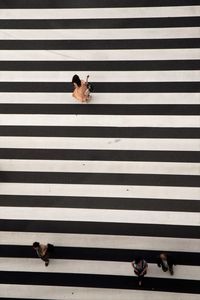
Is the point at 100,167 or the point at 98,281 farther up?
the point at 100,167

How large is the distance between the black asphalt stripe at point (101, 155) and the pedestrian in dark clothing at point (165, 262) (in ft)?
7.86

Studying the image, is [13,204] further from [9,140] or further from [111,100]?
[111,100]

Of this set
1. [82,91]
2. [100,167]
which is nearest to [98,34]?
[82,91]

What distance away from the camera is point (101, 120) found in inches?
449

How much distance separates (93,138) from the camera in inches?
445

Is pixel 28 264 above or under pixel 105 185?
under

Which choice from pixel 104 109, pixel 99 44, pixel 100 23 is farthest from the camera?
pixel 100 23

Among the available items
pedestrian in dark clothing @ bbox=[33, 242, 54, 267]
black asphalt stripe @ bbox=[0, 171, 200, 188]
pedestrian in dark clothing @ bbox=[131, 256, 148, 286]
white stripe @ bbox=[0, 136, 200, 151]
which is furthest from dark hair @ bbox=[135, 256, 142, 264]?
white stripe @ bbox=[0, 136, 200, 151]

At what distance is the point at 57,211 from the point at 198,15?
21.4ft

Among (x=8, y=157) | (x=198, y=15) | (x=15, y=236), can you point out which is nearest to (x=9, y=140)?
(x=8, y=157)

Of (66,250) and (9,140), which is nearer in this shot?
(66,250)

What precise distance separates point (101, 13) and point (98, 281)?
726 cm

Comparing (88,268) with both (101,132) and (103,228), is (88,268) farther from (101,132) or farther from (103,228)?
(101,132)

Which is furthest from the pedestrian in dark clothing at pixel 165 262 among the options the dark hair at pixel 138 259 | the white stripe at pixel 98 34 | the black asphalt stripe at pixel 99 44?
the white stripe at pixel 98 34
